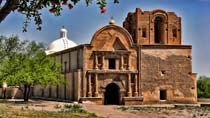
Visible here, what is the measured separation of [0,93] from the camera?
57156 mm

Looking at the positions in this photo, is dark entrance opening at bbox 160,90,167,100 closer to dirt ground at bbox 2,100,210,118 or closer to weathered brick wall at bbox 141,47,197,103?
weathered brick wall at bbox 141,47,197,103

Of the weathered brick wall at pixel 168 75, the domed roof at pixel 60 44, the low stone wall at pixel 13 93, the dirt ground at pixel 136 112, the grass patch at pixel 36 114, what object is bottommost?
the dirt ground at pixel 136 112

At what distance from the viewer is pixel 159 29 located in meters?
44.8

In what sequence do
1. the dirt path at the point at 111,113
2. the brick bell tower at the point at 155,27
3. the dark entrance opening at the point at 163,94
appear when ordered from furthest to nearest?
1. the brick bell tower at the point at 155,27
2. the dark entrance opening at the point at 163,94
3. the dirt path at the point at 111,113

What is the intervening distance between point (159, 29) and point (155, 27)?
1.66 feet

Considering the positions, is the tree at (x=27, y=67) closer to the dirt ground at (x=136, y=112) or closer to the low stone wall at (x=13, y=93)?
the dirt ground at (x=136, y=112)

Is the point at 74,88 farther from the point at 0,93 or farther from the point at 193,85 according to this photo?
the point at 0,93

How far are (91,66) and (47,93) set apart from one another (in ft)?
40.9

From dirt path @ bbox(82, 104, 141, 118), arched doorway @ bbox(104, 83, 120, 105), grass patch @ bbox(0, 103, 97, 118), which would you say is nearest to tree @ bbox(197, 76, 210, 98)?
arched doorway @ bbox(104, 83, 120, 105)

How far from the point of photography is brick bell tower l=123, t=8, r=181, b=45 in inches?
1705

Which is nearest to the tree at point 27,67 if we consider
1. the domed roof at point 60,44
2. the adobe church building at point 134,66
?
the adobe church building at point 134,66


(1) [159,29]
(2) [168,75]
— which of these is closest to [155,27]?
(1) [159,29]

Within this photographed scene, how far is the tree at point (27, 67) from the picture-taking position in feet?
113

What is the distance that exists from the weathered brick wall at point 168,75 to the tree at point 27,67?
889cm
